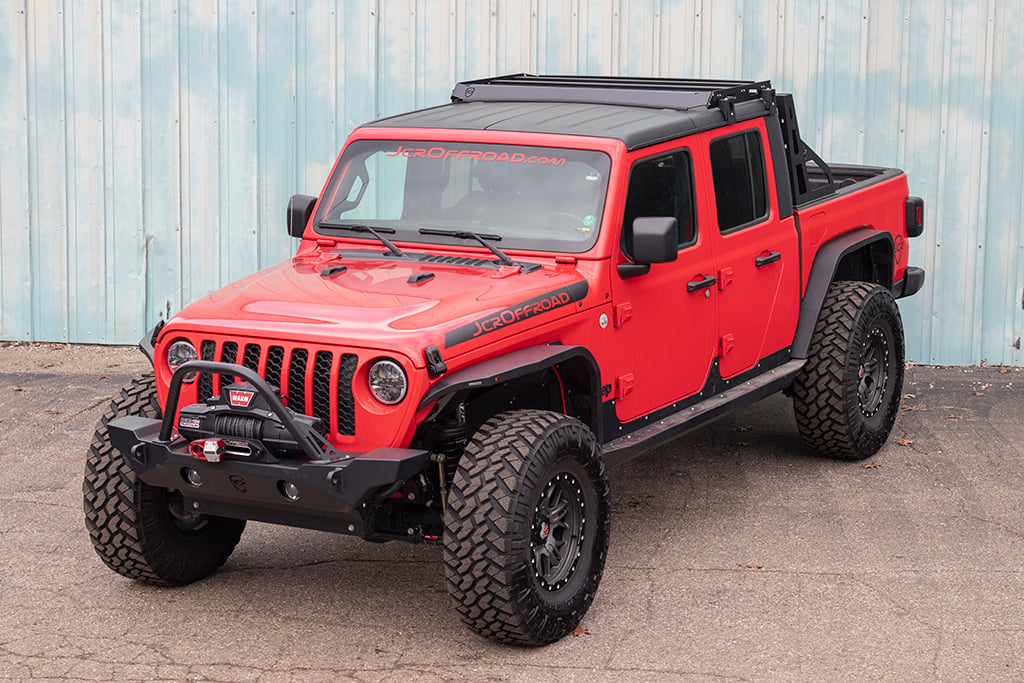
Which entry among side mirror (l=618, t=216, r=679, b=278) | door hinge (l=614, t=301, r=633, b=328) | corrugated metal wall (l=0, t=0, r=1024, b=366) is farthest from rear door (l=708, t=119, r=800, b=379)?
corrugated metal wall (l=0, t=0, r=1024, b=366)

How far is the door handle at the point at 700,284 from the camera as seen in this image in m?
6.77

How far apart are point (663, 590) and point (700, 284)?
4.91 feet

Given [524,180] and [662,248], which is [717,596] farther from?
[524,180]

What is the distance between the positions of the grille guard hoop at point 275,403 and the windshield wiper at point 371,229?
4.45 feet

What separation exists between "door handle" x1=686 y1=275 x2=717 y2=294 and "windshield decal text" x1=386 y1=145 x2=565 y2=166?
0.85 metres

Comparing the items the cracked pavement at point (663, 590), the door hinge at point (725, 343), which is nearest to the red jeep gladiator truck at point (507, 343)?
the door hinge at point (725, 343)

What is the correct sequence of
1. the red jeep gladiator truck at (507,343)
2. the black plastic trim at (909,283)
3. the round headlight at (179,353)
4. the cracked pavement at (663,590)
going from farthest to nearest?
the black plastic trim at (909,283) < the round headlight at (179,353) < the cracked pavement at (663,590) < the red jeep gladiator truck at (507,343)

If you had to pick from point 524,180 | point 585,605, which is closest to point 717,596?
point 585,605

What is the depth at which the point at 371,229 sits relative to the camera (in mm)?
6664

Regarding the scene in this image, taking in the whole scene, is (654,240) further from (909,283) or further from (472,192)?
(909,283)

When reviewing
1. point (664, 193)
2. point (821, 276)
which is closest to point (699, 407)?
point (664, 193)

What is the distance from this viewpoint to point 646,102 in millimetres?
7137

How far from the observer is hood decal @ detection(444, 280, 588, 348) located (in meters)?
5.50

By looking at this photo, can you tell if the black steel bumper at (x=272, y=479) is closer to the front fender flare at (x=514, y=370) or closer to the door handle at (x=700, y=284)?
the front fender flare at (x=514, y=370)
